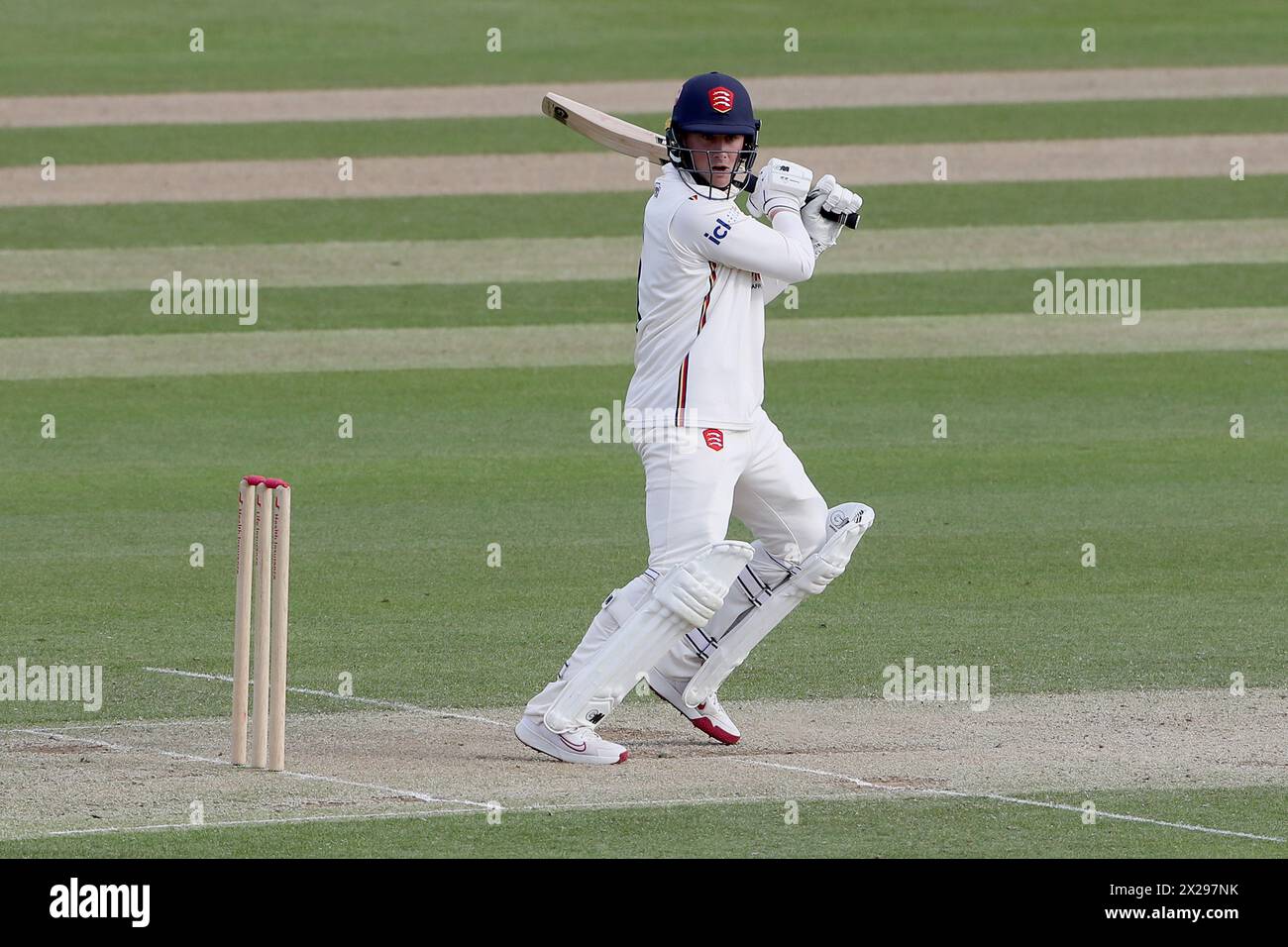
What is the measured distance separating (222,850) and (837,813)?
191 cm

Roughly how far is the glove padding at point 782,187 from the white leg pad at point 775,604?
1119mm

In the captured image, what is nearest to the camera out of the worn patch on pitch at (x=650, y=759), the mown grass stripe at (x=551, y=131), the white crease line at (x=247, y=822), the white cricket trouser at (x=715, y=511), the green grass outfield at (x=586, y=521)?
the white crease line at (x=247, y=822)

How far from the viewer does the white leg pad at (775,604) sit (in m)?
7.46

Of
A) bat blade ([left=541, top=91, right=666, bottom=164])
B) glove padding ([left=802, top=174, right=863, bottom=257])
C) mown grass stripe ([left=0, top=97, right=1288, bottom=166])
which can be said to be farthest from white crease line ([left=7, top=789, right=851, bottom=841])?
mown grass stripe ([left=0, top=97, right=1288, bottom=166])

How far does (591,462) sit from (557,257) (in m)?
6.25

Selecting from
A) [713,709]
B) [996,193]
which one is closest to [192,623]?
[713,709]

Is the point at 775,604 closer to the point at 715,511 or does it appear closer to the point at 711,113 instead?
the point at 715,511

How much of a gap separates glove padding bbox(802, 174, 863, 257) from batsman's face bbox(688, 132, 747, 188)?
0.40 meters

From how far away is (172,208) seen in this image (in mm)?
20891

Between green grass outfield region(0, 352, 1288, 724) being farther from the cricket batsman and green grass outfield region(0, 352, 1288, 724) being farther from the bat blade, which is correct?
the bat blade

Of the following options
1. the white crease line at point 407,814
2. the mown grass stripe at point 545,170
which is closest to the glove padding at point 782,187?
the white crease line at point 407,814

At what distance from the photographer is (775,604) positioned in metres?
7.52

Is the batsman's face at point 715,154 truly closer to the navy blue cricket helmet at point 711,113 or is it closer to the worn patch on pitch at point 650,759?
the navy blue cricket helmet at point 711,113

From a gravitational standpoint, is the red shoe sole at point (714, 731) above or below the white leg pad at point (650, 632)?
below
